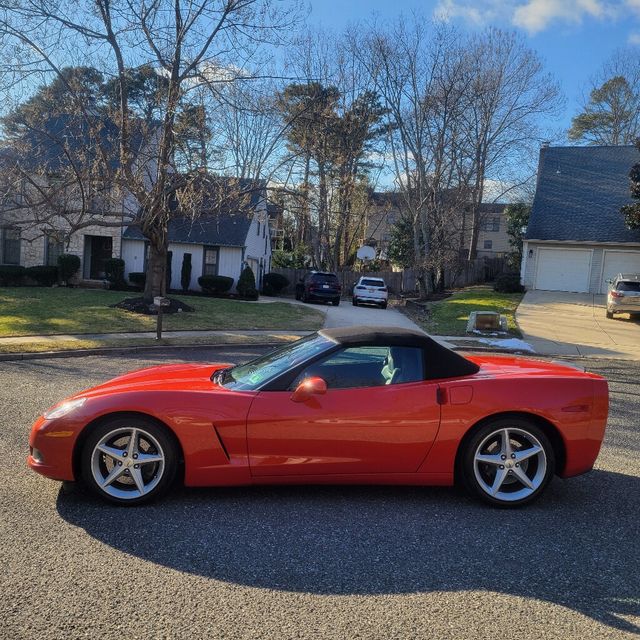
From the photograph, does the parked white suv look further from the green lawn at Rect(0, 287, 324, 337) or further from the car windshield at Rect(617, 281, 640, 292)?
the car windshield at Rect(617, 281, 640, 292)

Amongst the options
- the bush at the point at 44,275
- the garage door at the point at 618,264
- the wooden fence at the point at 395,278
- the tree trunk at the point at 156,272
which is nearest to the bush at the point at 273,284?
the wooden fence at the point at 395,278

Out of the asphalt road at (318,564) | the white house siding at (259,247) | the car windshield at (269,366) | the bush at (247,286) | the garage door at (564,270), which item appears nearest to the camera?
the asphalt road at (318,564)

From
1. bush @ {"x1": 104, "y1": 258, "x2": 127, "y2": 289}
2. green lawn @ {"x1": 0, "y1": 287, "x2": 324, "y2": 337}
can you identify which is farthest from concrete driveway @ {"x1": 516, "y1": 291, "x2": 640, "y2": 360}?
bush @ {"x1": 104, "y1": 258, "x2": 127, "y2": 289}

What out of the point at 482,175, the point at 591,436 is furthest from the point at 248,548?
the point at 482,175

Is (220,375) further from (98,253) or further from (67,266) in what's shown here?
(98,253)

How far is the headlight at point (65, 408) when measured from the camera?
4.14 m

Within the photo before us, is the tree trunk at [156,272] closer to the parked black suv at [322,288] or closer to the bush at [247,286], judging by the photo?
the bush at [247,286]

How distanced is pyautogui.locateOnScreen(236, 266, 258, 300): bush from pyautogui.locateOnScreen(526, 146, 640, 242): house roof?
1450cm

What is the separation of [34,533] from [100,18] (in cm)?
1756

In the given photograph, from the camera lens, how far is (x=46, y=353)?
11172 mm

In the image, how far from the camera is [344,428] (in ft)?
13.7

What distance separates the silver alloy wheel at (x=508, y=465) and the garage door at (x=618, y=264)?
28243mm

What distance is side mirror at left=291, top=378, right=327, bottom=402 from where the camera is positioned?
160 inches

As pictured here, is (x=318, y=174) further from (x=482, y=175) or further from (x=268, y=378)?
(x=268, y=378)
